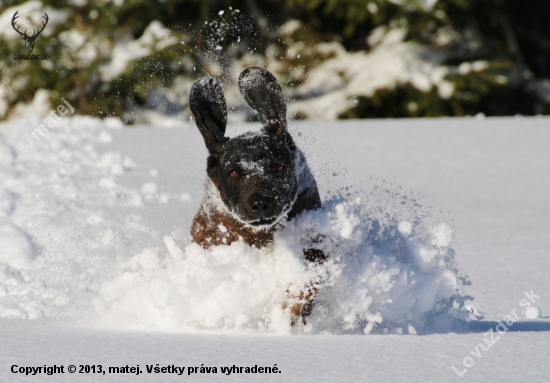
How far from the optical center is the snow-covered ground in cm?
235

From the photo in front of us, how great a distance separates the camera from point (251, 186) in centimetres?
301

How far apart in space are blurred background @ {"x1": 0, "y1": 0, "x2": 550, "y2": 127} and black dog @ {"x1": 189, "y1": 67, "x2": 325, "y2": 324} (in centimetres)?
760

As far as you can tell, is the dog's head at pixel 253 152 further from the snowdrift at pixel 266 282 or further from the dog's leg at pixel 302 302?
the dog's leg at pixel 302 302

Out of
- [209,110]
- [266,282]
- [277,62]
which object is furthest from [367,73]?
[266,282]

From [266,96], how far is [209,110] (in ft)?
0.83

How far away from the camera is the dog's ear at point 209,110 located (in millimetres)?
3219

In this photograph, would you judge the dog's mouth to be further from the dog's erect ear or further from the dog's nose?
the dog's erect ear

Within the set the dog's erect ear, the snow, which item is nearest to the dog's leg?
the dog's erect ear

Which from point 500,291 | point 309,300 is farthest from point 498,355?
point 500,291

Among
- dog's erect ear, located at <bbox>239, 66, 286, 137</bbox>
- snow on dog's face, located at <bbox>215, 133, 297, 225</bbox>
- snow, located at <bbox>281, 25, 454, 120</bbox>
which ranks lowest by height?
snow, located at <bbox>281, 25, 454, 120</bbox>

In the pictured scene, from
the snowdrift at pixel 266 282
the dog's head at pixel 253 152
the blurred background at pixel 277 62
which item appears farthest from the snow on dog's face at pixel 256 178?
the blurred background at pixel 277 62

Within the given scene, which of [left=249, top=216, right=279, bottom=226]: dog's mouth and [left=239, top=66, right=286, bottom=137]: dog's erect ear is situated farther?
[left=239, top=66, right=286, bottom=137]: dog's erect ear

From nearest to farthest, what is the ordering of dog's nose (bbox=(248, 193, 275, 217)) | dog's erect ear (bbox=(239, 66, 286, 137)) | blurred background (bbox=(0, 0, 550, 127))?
dog's nose (bbox=(248, 193, 275, 217)) → dog's erect ear (bbox=(239, 66, 286, 137)) → blurred background (bbox=(0, 0, 550, 127))

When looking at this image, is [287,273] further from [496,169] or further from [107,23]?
[107,23]
